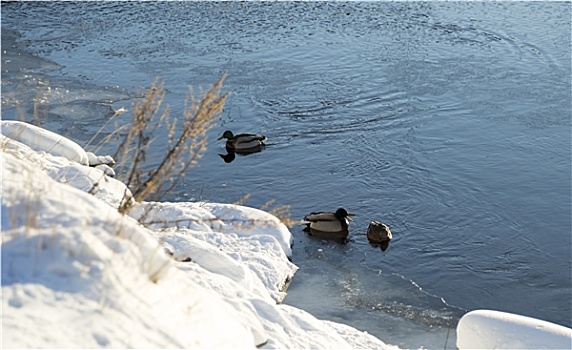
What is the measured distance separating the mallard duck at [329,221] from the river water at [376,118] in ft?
0.57

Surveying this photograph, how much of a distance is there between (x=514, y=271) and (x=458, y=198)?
173 centimetres

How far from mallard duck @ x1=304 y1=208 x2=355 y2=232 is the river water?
0.57ft

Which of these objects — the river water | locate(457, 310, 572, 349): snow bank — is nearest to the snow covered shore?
locate(457, 310, 572, 349): snow bank

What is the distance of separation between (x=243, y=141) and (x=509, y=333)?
6.17 metres

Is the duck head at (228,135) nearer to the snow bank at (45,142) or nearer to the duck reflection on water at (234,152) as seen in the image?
the duck reflection on water at (234,152)

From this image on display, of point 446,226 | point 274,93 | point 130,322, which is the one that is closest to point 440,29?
point 274,93

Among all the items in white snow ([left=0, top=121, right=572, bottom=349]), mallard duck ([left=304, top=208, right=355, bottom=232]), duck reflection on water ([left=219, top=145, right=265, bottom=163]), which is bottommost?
duck reflection on water ([left=219, top=145, right=265, bottom=163])

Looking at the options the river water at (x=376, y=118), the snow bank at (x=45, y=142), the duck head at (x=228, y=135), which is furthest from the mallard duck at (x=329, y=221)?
the duck head at (x=228, y=135)

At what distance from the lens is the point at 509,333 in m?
5.66

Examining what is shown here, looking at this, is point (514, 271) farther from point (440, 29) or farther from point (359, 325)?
point (440, 29)

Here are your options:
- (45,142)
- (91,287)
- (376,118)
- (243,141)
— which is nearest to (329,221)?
(243,141)

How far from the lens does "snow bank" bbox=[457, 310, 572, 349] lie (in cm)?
554

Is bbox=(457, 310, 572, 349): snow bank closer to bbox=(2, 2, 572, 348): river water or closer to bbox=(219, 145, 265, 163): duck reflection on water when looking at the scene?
bbox=(2, 2, 572, 348): river water

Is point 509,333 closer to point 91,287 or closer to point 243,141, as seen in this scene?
point 91,287
